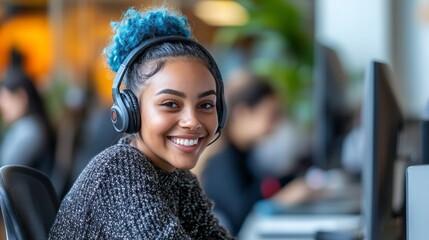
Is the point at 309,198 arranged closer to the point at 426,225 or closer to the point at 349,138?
the point at 349,138

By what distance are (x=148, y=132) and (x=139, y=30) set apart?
0.56 ft

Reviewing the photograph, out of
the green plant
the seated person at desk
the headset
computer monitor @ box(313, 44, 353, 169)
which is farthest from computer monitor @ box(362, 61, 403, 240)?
the green plant

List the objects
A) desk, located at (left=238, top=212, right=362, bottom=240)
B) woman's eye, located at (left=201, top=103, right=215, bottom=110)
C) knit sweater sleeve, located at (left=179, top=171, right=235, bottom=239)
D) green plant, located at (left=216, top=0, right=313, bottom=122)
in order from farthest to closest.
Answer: green plant, located at (left=216, top=0, right=313, bottom=122) < desk, located at (left=238, top=212, right=362, bottom=240) < knit sweater sleeve, located at (left=179, top=171, right=235, bottom=239) < woman's eye, located at (left=201, top=103, right=215, bottom=110)

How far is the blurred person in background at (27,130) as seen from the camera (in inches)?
191

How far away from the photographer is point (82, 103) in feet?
18.8

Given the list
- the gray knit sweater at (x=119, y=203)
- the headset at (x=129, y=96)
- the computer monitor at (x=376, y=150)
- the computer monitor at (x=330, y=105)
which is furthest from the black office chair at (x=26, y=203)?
the computer monitor at (x=330, y=105)

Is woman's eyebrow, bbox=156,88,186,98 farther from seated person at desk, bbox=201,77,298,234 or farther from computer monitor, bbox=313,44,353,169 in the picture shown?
seated person at desk, bbox=201,77,298,234

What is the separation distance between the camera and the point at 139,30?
4.63 feet

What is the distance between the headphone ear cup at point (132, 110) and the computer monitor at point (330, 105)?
87.4 inches

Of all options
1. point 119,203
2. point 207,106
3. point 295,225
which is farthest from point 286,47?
point 119,203

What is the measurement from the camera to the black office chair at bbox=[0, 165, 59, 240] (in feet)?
4.76

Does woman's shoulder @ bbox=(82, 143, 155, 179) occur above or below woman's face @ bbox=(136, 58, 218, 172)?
below

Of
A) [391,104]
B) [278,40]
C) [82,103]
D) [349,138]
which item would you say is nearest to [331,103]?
[349,138]

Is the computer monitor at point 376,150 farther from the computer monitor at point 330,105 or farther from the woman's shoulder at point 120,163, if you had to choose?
the computer monitor at point 330,105
